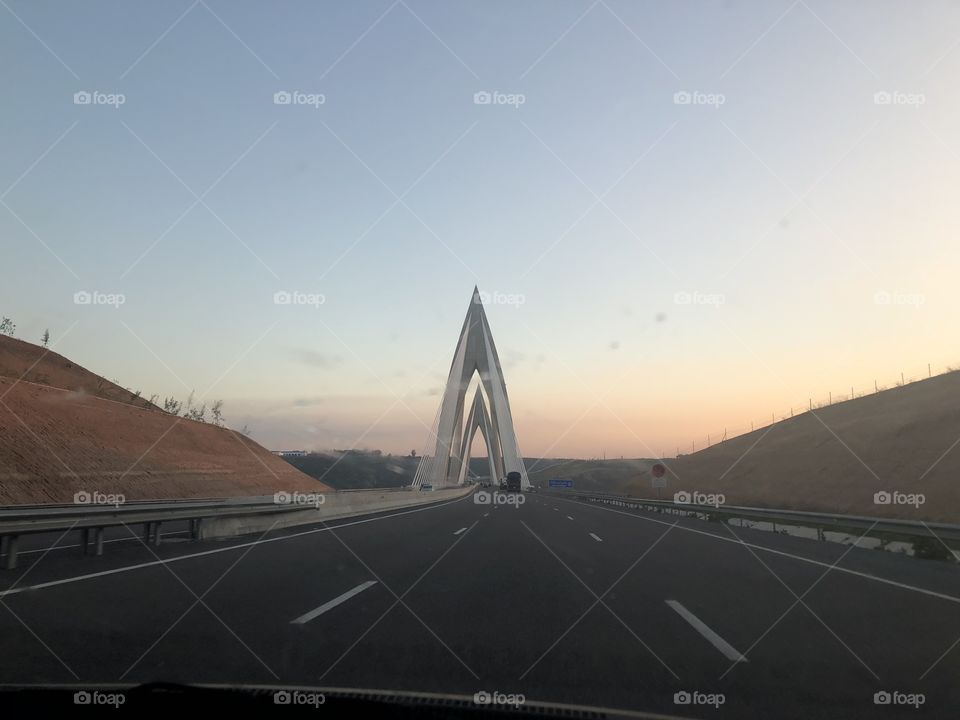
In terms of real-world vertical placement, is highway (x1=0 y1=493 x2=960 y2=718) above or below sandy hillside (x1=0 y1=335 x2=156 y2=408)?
below

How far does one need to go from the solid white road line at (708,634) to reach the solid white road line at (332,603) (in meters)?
3.81

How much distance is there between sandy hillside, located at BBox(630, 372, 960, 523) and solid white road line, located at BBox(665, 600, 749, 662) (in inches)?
885

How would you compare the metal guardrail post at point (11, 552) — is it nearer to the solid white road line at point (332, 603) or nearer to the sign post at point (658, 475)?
the solid white road line at point (332, 603)

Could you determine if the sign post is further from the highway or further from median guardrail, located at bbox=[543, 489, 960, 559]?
the highway

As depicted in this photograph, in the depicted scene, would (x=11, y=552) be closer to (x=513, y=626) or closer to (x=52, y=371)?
(x=513, y=626)

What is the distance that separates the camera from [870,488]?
37.8 metres

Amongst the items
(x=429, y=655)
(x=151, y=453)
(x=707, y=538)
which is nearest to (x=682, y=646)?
(x=429, y=655)

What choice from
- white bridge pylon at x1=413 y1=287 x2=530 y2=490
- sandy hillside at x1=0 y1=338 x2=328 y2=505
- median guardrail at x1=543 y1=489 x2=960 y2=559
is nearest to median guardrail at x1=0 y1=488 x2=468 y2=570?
sandy hillside at x1=0 y1=338 x2=328 y2=505

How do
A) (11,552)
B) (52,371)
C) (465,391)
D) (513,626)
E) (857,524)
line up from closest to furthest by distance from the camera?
(513,626), (11,552), (857,524), (52,371), (465,391)

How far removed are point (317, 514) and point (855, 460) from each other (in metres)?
34.5

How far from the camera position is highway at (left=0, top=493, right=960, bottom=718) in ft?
17.1

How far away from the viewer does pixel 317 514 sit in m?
25.0

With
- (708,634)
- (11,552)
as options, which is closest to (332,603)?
(708,634)

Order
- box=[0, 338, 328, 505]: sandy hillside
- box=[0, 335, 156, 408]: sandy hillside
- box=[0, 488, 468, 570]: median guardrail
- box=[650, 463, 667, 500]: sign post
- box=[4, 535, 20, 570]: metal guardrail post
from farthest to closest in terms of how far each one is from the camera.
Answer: box=[0, 335, 156, 408]: sandy hillside → box=[650, 463, 667, 500]: sign post → box=[0, 338, 328, 505]: sandy hillside → box=[0, 488, 468, 570]: median guardrail → box=[4, 535, 20, 570]: metal guardrail post
